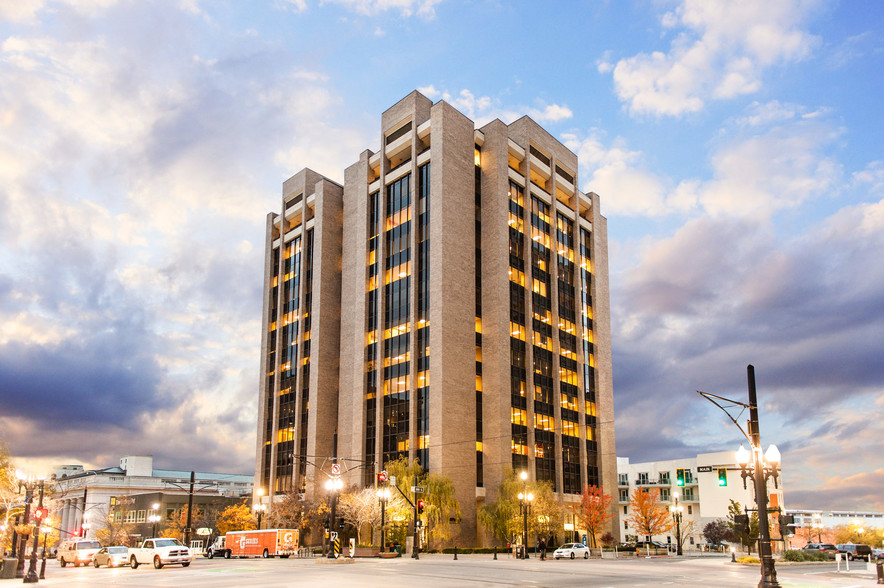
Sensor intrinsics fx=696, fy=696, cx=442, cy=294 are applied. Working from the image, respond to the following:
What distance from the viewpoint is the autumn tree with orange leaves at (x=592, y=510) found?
86125 mm

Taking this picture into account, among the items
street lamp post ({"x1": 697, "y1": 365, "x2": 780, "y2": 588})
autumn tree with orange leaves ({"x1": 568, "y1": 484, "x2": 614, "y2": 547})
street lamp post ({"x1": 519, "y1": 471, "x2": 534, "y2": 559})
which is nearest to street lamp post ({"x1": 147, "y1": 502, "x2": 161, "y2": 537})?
autumn tree with orange leaves ({"x1": 568, "y1": 484, "x2": 614, "y2": 547})

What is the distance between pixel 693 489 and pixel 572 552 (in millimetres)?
73739

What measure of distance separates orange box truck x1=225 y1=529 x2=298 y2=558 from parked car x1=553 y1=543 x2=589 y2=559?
25.5 m

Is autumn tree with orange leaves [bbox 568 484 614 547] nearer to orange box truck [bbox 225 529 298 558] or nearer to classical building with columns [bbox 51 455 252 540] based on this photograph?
orange box truck [bbox 225 529 298 558]

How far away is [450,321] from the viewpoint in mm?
79938

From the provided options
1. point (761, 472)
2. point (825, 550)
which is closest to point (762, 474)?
point (761, 472)

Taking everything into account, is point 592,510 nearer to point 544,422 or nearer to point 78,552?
point 544,422

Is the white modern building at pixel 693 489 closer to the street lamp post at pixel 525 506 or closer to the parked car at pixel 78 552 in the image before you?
the street lamp post at pixel 525 506

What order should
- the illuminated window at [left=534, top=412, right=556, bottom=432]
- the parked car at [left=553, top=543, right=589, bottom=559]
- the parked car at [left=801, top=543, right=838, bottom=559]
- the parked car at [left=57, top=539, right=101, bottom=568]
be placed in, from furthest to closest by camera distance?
the illuminated window at [left=534, top=412, right=556, bottom=432] → the parked car at [left=801, top=543, right=838, bottom=559] → the parked car at [left=553, top=543, right=589, bottom=559] → the parked car at [left=57, top=539, right=101, bottom=568]

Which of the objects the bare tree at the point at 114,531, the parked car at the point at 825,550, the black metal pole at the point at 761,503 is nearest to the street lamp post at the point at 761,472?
the black metal pole at the point at 761,503

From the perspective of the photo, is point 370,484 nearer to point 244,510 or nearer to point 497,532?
point 497,532

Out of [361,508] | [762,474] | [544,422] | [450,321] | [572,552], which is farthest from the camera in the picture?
[544,422]

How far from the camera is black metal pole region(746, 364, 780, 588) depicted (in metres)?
22.5

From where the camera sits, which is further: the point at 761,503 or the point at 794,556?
the point at 794,556
